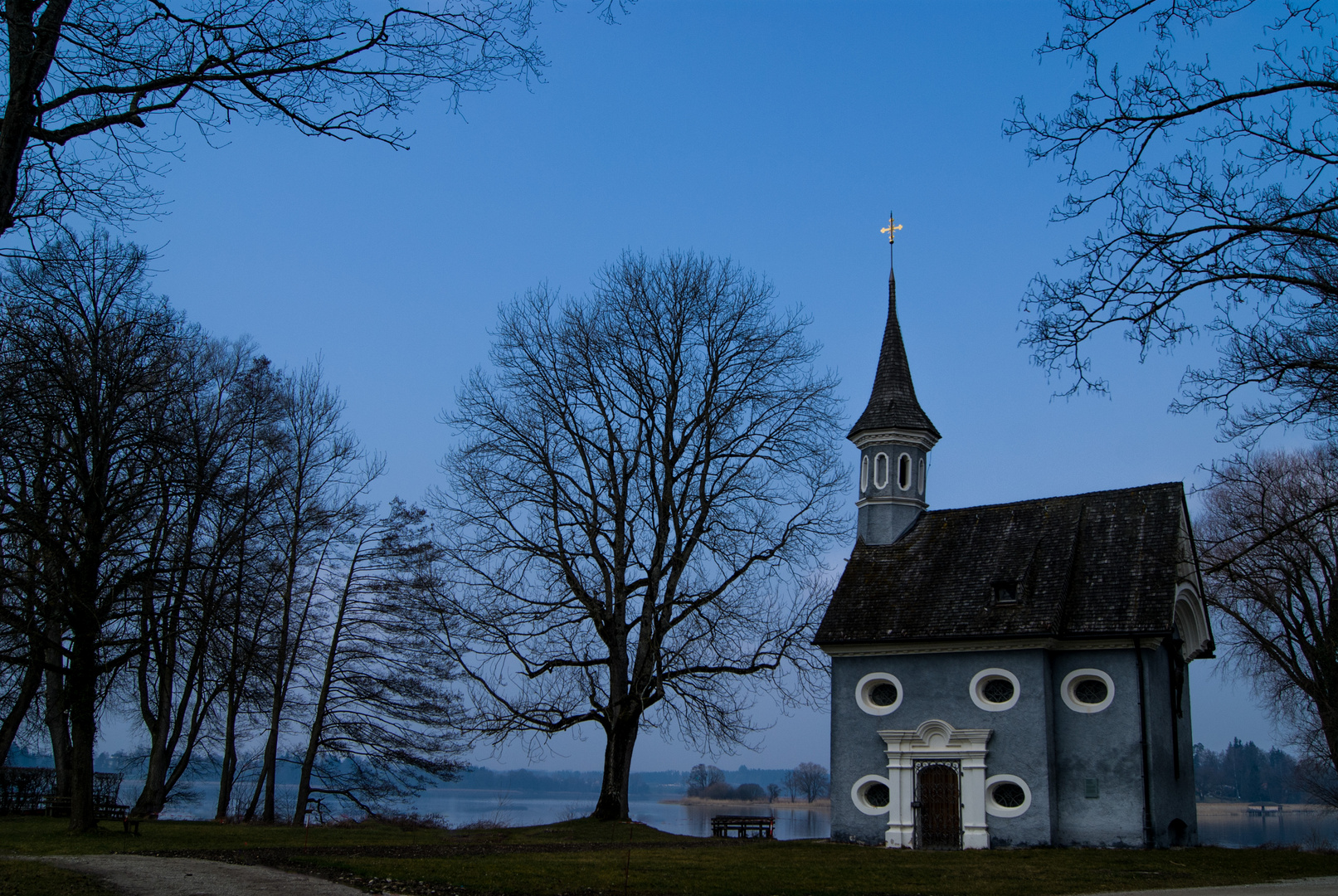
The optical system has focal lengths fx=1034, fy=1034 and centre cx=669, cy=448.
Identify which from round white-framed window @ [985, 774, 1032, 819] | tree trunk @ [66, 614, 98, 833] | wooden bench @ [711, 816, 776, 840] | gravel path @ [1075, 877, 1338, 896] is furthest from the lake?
gravel path @ [1075, 877, 1338, 896]

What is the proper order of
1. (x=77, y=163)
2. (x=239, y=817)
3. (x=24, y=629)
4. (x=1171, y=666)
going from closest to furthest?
1. (x=77, y=163)
2. (x=24, y=629)
3. (x=1171, y=666)
4. (x=239, y=817)

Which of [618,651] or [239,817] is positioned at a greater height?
[618,651]

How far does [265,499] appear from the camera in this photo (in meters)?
25.9

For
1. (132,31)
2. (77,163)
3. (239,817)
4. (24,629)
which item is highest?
(132,31)

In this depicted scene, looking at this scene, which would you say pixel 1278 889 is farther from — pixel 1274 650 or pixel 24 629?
pixel 24 629

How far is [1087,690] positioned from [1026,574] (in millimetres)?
3116

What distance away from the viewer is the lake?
106 feet

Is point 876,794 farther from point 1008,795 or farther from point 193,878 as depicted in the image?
point 193,878

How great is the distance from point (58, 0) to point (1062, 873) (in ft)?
58.8


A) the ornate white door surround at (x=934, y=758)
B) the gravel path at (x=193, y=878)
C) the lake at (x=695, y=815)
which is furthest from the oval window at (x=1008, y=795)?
the gravel path at (x=193, y=878)

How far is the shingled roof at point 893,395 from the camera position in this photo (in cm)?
3055

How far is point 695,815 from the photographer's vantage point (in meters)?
87.1

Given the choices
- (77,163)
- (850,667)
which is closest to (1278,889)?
(850,667)

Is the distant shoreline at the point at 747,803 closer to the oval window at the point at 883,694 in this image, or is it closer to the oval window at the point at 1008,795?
the oval window at the point at 883,694
